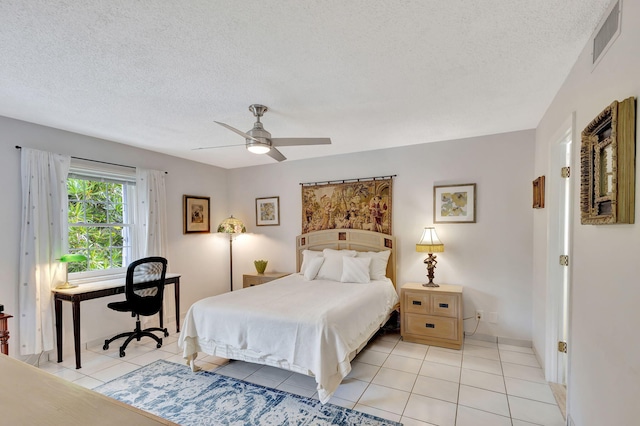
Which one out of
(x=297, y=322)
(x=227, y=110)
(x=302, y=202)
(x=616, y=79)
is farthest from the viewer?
(x=302, y=202)

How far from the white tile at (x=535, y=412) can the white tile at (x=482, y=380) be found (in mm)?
190

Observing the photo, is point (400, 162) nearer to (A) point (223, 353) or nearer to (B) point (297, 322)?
(B) point (297, 322)

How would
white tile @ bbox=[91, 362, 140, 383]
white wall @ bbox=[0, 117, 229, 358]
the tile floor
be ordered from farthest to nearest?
white wall @ bbox=[0, 117, 229, 358], white tile @ bbox=[91, 362, 140, 383], the tile floor

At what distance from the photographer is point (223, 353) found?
2.87 metres

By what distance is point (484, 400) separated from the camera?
8.09 ft

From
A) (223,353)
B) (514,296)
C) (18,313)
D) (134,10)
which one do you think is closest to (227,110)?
(134,10)

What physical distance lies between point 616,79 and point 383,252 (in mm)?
3042

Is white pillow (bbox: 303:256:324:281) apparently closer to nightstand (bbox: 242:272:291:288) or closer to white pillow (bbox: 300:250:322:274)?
white pillow (bbox: 300:250:322:274)

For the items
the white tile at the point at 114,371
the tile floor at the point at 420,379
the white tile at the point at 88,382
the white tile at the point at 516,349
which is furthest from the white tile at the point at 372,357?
the white tile at the point at 88,382

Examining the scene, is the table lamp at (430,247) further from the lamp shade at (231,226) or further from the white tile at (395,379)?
the lamp shade at (231,226)

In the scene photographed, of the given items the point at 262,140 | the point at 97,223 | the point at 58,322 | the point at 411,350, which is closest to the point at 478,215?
the point at 411,350

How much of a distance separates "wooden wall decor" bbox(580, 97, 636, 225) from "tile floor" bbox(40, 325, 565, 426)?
5.29 ft

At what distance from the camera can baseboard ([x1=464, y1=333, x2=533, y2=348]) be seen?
139 inches

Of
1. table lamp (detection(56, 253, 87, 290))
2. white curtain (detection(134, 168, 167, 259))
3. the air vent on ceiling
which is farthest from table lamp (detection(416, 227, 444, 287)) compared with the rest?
table lamp (detection(56, 253, 87, 290))
